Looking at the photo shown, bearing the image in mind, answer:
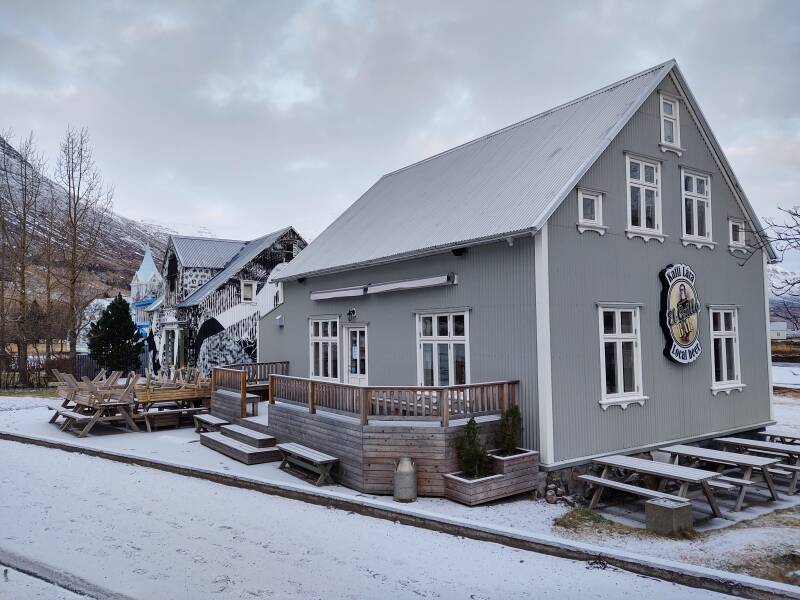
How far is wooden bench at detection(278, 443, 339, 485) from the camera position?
9594mm

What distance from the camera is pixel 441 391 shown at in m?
9.21

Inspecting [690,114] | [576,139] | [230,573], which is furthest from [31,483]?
[690,114]

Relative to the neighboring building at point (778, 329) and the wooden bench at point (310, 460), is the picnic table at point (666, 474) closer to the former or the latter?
the wooden bench at point (310, 460)

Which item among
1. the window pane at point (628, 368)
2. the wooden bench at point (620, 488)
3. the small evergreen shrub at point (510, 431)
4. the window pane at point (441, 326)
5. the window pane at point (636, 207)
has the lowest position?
the wooden bench at point (620, 488)

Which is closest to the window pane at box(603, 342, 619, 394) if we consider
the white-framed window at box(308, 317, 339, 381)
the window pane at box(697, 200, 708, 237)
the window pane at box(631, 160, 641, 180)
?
the window pane at box(631, 160, 641, 180)

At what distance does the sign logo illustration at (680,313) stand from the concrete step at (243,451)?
26.1ft

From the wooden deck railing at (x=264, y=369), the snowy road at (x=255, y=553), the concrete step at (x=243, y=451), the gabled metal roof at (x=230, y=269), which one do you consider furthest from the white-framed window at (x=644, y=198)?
the gabled metal roof at (x=230, y=269)

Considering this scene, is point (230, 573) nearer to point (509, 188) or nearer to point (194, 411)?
point (509, 188)

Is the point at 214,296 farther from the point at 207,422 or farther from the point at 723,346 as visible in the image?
the point at 723,346

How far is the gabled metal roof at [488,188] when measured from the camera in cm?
1040

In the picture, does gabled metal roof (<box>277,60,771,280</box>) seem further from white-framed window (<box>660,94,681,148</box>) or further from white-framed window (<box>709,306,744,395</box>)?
white-framed window (<box>709,306,744,395</box>)

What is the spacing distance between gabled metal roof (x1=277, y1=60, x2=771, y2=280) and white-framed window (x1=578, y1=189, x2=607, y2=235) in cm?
55

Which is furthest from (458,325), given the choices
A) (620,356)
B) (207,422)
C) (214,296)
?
(214,296)

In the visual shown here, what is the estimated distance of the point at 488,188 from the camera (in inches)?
483
